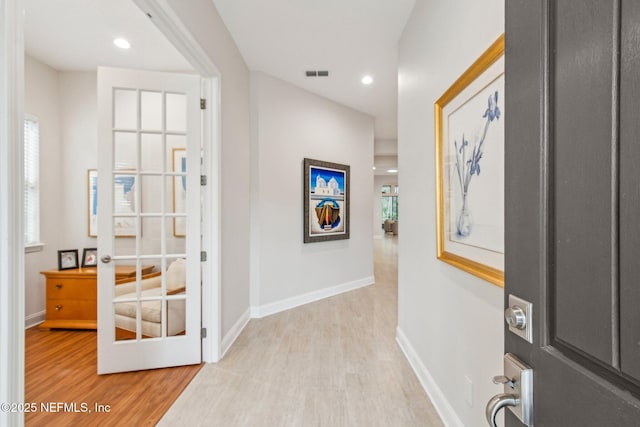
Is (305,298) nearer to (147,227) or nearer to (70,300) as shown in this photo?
(147,227)

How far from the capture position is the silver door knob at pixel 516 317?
1.89ft

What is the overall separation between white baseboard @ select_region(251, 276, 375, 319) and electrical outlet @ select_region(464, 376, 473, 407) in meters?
2.44

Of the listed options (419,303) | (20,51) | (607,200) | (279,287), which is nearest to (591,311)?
(607,200)

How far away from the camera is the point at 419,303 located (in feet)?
7.49

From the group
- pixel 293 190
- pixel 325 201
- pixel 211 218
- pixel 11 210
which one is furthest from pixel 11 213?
pixel 325 201

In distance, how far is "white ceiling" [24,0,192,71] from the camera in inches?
98.3

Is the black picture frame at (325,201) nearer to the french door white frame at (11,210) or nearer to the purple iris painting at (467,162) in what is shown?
the purple iris painting at (467,162)

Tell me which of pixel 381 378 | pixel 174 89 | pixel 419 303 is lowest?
pixel 381 378

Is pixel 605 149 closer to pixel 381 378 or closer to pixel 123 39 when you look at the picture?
pixel 381 378

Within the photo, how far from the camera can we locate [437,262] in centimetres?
194

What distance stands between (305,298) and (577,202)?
3.79m

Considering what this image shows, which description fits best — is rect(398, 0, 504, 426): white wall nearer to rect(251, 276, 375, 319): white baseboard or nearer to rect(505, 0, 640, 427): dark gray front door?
rect(505, 0, 640, 427): dark gray front door

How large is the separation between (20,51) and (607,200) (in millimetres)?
1481

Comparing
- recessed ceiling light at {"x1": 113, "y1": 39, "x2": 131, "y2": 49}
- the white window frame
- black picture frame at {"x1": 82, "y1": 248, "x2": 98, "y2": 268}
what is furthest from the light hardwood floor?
recessed ceiling light at {"x1": 113, "y1": 39, "x2": 131, "y2": 49}
